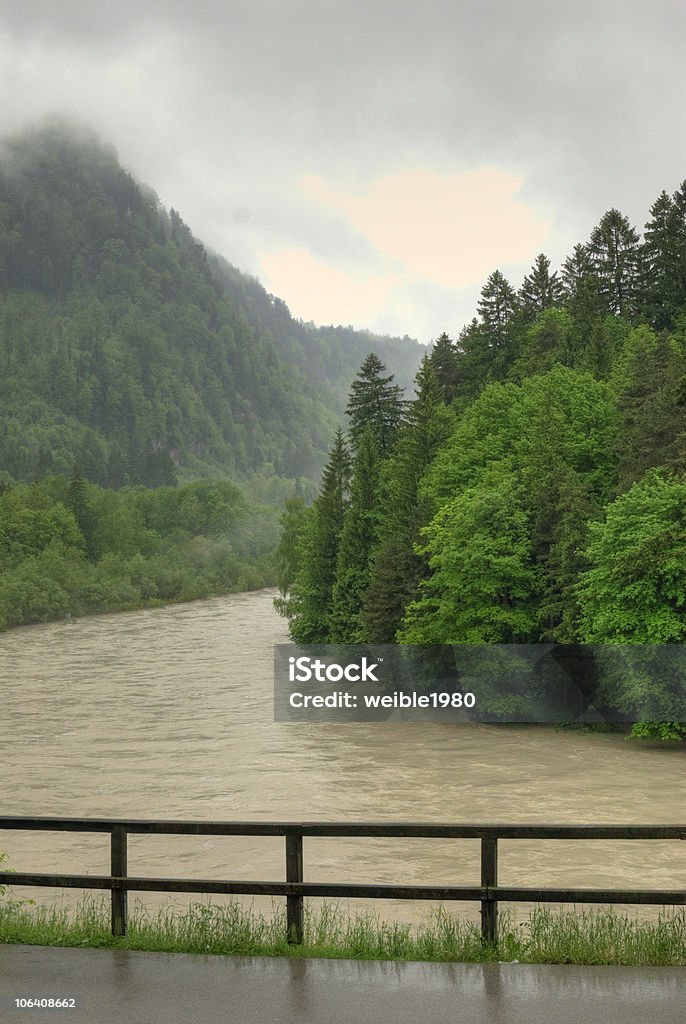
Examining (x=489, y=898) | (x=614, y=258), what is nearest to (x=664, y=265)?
(x=614, y=258)

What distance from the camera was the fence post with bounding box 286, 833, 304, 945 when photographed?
10.4 meters

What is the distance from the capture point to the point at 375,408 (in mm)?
97000

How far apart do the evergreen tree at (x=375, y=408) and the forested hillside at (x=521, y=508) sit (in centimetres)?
14

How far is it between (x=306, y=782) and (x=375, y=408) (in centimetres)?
5422

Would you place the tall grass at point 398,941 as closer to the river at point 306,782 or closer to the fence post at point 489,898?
the fence post at point 489,898

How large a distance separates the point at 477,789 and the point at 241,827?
36384 millimetres

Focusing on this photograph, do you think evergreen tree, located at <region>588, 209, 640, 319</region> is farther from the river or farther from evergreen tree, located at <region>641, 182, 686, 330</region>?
the river

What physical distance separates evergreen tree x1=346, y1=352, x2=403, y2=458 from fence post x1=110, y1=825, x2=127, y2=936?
85335 millimetres

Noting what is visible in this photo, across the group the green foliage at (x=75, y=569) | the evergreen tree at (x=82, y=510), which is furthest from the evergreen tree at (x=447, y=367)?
the evergreen tree at (x=82, y=510)

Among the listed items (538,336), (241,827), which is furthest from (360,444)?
(241,827)

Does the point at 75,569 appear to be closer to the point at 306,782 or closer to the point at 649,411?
the point at 649,411

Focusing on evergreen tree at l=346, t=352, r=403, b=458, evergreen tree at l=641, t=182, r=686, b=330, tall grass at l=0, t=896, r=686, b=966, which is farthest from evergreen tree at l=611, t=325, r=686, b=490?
tall grass at l=0, t=896, r=686, b=966

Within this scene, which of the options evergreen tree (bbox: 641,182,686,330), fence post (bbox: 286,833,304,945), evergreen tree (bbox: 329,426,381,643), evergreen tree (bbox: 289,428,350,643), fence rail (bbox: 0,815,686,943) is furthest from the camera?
evergreen tree (bbox: 641,182,686,330)

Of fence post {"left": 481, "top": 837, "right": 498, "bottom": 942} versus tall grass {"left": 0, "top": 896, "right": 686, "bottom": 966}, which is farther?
fence post {"left": 481, "top": 837, "right": 498, "bottom": 942}
